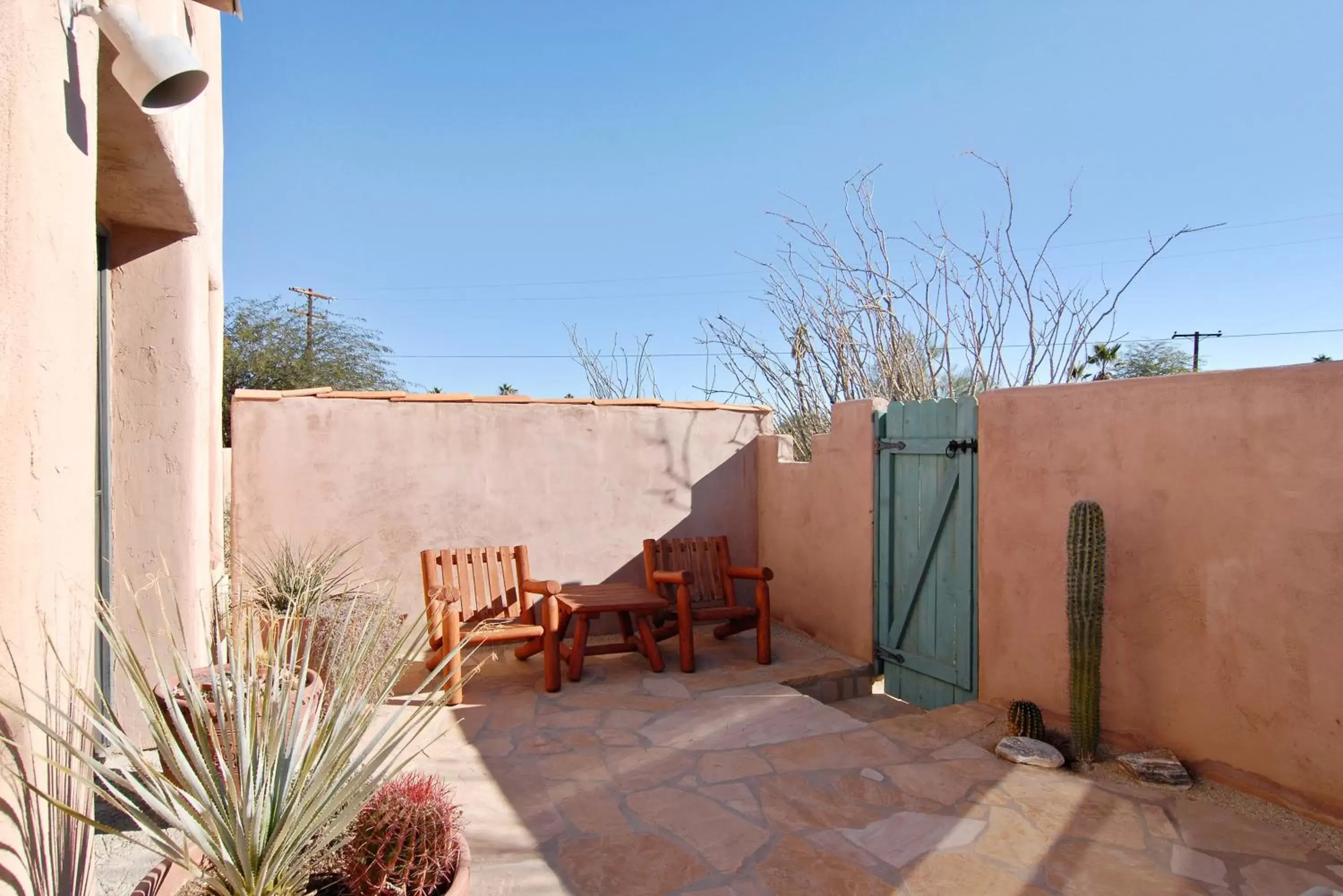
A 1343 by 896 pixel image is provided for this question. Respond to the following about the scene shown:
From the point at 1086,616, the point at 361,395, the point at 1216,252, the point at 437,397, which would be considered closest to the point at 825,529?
the point at 1086,616

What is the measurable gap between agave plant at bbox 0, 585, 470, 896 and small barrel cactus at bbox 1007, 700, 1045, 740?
317 centimetres

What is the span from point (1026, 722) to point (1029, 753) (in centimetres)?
25

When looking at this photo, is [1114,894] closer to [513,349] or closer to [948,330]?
[948,330]

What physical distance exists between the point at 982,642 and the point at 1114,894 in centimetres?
192

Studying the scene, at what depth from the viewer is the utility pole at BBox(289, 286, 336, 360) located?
1791 cm

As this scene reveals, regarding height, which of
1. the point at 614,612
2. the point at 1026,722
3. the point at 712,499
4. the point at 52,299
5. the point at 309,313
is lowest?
the point at 1026,722

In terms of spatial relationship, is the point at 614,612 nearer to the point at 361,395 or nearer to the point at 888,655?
Result: the point at 888,655

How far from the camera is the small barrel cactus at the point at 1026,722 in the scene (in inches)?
148

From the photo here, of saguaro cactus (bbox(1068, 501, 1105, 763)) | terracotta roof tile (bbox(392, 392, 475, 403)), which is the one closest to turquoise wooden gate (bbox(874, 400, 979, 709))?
saguaro cactus (bbox(1068, 501, 1105, 763))

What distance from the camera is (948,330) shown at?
8188 mm

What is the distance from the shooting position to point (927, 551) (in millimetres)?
4746

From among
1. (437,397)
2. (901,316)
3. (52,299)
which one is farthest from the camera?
(901,316)

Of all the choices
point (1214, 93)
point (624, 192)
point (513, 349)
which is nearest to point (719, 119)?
point (624, 192)

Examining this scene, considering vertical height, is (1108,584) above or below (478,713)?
above
